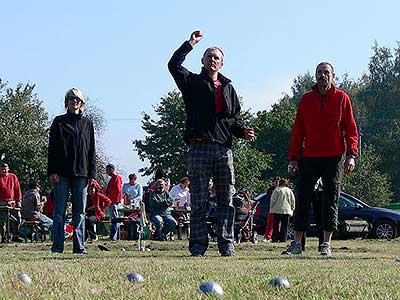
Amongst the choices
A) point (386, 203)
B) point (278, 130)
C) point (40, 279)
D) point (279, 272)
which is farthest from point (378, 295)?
point (278, 130)

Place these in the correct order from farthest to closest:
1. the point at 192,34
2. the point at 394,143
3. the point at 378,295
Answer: the point at 394,143
the point at 192,34
the point at 378,295

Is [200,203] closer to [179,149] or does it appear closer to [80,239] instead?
[80,239]

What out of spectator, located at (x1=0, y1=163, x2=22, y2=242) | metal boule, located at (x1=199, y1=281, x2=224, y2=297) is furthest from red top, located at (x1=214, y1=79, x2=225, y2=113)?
spectator, located at (x1=0, y1=163, x2=22, y2=242)

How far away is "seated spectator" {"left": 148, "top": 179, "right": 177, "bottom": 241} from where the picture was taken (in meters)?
19.7

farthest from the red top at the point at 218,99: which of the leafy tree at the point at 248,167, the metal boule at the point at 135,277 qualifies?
the leafy tree at the point at 248,167

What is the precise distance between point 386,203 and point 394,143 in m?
20.7

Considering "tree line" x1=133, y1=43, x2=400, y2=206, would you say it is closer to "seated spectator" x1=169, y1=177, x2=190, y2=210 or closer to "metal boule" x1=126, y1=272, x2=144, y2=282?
"seated spectator" x1=169, y1=177, x2=190, y2=210

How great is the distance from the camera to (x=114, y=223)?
2034cm

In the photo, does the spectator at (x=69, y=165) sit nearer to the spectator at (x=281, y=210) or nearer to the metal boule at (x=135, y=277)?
the metal boule at (x=135, y=277)

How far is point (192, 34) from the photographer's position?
869 cm

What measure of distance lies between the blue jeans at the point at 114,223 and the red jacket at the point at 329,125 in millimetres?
11773

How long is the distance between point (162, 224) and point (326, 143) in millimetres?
11193

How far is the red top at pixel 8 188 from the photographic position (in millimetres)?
19681

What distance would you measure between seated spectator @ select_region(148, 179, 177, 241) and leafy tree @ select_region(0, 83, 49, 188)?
819 inches
